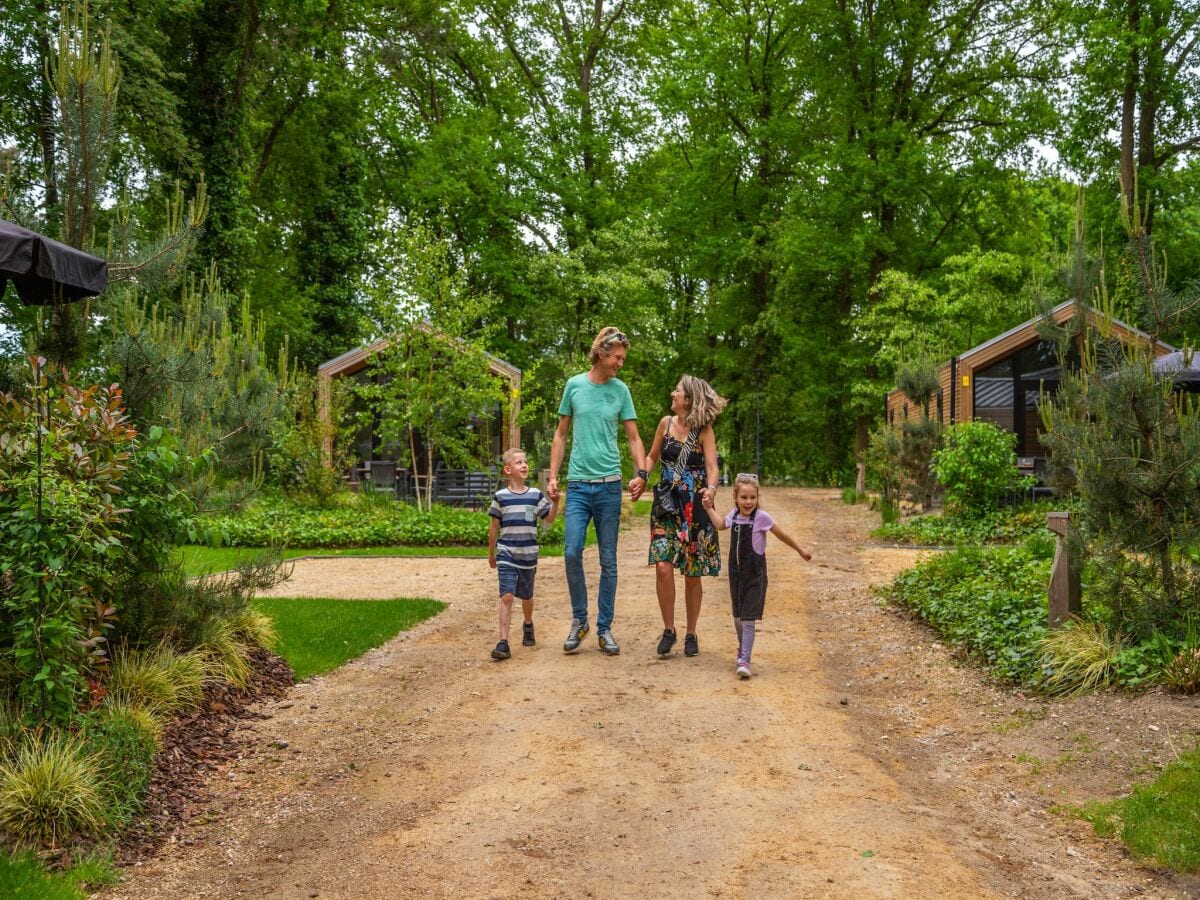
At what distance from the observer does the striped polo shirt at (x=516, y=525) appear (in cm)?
736

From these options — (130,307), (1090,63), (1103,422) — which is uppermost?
(1090,63)

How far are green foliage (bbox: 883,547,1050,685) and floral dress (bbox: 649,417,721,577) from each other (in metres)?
2.04

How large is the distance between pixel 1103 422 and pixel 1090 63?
68.7 ft

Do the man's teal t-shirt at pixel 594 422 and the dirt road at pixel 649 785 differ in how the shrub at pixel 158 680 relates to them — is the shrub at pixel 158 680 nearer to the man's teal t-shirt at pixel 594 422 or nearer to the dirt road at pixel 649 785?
the dirt road at pixel 649 785

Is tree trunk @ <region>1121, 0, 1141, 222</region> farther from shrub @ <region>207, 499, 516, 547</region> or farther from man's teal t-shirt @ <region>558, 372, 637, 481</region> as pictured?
man's teal t-shirt @ <region>558, 372, 637, 481</region>

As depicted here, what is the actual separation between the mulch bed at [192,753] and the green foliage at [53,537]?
586 mm

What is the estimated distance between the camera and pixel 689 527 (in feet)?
22.8

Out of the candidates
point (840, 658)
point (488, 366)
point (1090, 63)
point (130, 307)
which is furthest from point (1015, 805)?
point (1090, 63)

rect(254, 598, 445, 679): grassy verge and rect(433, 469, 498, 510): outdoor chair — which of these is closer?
rect(254, 598, 445, 679): grassy verge

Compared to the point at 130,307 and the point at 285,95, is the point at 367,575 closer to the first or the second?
the point at 130,307

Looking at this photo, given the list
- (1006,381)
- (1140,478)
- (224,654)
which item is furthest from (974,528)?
(224,654)

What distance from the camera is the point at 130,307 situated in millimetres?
6266

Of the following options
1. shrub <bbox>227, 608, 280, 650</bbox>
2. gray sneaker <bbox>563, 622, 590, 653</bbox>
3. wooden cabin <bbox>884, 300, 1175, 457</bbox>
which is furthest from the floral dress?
wooden cabin <bbox>884, 300, 1175, 457</bbox>

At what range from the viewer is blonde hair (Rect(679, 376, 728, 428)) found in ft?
22.7
